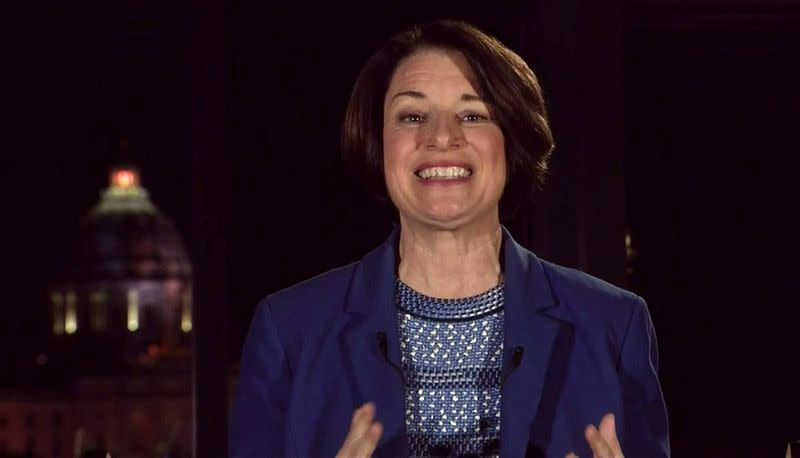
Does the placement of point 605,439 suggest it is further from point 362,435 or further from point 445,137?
point 445,137

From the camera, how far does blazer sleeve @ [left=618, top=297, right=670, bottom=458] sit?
183 cm

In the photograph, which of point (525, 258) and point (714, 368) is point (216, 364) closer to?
point (525, 258)

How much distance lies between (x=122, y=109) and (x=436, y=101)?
3328 mm

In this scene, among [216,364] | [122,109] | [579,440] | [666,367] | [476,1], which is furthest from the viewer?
[122,109]

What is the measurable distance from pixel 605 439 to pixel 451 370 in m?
0.27

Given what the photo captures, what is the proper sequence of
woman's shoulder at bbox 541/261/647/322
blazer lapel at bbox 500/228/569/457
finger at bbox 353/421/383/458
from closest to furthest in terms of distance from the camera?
finger at bbox 353/421/383/458
blazer lapel at bbox 500/228/569/457
woman's shoulder at bbox 541/261/647/322

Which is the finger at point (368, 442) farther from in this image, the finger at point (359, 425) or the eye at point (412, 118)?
the eye at point (412, 118)

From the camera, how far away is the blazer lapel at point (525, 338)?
175 centimetres

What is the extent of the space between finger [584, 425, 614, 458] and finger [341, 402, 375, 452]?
11.5 inches

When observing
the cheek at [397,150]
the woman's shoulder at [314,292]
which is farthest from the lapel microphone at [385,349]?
the cheek at [397,150]

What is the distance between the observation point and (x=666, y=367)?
3691 mm

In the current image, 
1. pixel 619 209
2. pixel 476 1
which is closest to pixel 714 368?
pixel 619 209

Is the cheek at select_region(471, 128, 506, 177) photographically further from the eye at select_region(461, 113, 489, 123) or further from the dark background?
the dark background

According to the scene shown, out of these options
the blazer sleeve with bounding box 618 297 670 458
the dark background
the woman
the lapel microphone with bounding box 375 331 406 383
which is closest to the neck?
the woman
